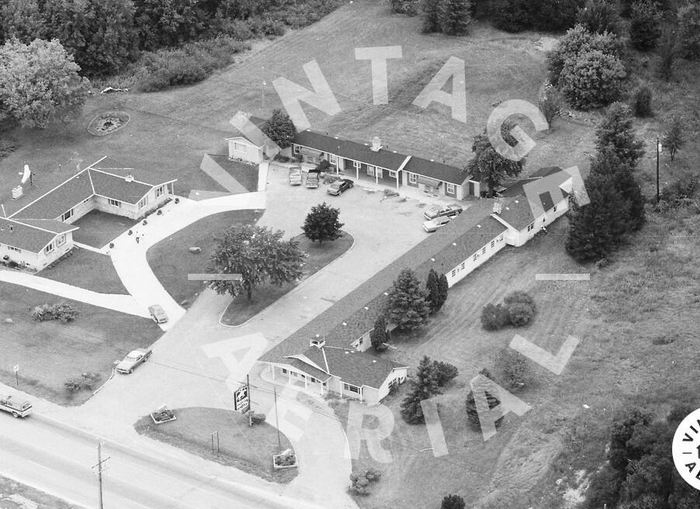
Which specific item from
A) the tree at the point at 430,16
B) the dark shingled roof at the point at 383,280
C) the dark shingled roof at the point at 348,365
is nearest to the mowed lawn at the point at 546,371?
the dark shingled roof at the point at 348,365

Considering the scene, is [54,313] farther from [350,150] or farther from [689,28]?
[689,28]

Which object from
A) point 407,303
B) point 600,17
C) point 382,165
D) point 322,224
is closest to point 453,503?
point 407,303

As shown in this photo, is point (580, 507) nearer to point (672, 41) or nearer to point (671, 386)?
point (671, 386)

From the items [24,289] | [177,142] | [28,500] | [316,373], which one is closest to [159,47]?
[177,142]

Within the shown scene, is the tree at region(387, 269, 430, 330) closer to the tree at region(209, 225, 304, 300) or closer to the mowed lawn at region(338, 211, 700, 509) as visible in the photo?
the mowed lawn at region(338, 211, 700, 509)

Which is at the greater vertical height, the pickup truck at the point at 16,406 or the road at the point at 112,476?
the pickup truck at the point at 16,406

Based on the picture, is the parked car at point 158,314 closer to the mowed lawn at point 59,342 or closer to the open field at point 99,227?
the mowed lawn at point 59,342

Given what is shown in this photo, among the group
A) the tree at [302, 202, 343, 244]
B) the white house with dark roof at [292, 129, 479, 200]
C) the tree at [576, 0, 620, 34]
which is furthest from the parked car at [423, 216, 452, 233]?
the tree at [576, 0, 620, 34]
